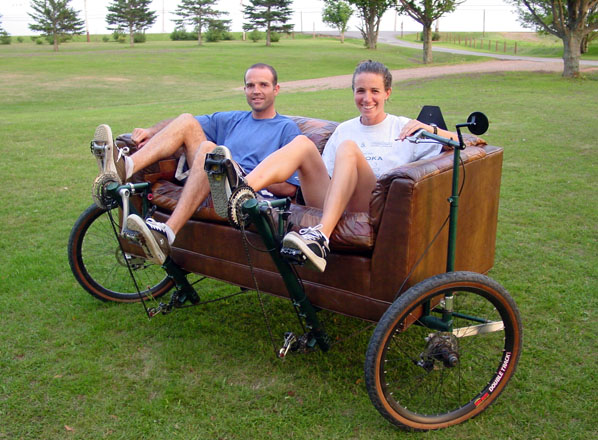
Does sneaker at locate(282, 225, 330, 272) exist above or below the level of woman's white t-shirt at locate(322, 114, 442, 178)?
below

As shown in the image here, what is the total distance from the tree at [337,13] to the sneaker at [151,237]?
57040 mm

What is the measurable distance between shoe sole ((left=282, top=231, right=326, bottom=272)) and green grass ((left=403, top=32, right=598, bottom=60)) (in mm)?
36163

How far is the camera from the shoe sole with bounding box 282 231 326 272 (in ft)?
8.39

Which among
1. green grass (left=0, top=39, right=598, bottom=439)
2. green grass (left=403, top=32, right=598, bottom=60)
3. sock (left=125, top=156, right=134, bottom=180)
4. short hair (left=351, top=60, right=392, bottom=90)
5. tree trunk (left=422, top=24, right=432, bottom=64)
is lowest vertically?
green grass (left=0, top=39, right=598, bottom=439)

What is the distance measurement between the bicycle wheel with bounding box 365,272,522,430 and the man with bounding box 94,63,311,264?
119cm

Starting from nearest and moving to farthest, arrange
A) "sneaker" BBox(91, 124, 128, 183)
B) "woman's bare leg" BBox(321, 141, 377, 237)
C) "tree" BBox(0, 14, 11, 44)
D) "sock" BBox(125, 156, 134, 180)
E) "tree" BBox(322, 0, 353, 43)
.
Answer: "woman's bare leg" BBox(321, 141, 377, 237) → "sneaker" BBox(91, 124, 128, 183) → "sock" BBox(125, 156, 134, 180) → "tree" BBox(0, 14, 11, 44) → "tree" BBox(322, 0, 353, 43)

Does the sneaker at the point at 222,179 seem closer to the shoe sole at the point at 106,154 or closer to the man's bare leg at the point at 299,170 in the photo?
the man's bare leg at the point at 299,170

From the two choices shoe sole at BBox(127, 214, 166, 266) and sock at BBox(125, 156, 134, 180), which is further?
sock at BBox(125, 156, 134, 180)

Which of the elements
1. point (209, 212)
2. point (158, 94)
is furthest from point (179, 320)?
point (158, 94)

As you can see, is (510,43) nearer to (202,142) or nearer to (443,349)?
(202,142)

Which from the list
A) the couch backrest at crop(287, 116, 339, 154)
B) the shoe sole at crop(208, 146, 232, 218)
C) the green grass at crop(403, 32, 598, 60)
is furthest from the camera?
the green grass at crop(403, 32, 598, 60)

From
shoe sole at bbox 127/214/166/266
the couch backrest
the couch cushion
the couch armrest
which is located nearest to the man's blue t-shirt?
the couch backrest

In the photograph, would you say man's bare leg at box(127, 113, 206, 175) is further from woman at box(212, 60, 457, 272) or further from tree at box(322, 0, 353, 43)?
tree at box(322, 0, 353, 43)

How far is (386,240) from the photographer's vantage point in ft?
8.80
